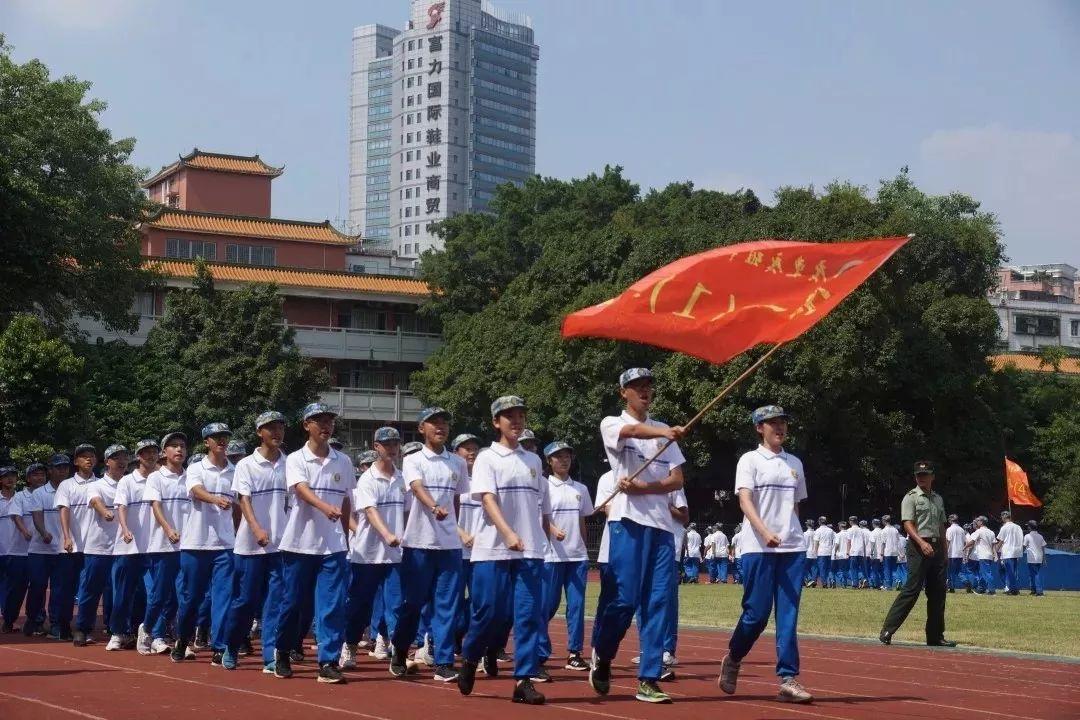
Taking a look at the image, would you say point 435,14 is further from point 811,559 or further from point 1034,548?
point 1034,548

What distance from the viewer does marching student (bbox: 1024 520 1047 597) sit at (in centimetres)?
3359

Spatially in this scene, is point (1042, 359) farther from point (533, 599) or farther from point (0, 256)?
point (533, 599)

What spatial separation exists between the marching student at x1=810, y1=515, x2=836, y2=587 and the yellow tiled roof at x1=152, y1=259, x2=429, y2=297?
25.1 metres

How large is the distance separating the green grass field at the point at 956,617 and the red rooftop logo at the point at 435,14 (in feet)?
508

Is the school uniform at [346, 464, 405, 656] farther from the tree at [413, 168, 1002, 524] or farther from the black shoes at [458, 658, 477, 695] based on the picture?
the tree at [413, 168, 1002, 524]

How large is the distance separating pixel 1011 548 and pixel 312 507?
82.3ft

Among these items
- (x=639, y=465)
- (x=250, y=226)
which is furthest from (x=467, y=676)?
(x=250, y=226)

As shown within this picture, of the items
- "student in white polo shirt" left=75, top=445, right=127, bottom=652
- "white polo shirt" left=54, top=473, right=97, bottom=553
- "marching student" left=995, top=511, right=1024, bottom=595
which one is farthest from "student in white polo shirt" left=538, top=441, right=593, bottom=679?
"marching student" left=995, top=511, right=1024, bottom=595

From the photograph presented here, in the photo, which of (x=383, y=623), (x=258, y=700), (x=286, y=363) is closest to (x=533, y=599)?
(x=258, y=700)

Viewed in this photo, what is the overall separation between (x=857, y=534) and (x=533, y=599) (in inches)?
1128

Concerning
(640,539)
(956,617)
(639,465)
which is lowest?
(956,617)

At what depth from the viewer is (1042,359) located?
61781 mm

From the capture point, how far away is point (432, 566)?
11250 mm

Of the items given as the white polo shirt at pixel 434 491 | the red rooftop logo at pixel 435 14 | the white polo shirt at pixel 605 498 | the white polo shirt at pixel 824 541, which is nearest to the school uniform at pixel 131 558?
the white polo shirt at pixel 434 491
